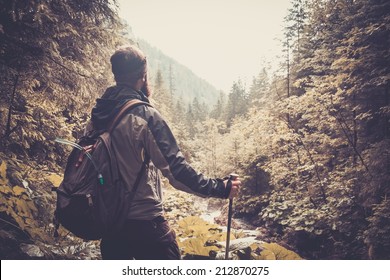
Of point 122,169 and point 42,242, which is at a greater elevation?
point 122,169

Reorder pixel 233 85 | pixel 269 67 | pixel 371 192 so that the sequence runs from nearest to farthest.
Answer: pixel 371 192 < pixel 269 67 < pixel 233 85

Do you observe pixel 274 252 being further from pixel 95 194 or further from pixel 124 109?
pixel 124 109

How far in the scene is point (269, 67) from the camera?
14.3 meters

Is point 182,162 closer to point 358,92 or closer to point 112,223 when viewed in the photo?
point 112,223

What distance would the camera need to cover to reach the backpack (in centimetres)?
200

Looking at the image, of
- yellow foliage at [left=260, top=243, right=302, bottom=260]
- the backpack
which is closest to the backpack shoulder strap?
the backpack

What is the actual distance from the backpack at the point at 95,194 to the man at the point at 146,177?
0.05 metres

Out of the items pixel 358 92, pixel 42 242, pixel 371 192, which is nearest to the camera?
pixel 42 242

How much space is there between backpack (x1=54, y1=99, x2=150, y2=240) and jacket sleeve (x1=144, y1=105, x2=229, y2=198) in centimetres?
17

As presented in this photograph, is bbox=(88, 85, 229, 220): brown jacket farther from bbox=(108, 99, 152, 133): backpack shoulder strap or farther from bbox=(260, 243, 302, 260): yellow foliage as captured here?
bbox=(260, 243, 302, 260): yellow foliage

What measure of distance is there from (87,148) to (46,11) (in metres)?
3.14

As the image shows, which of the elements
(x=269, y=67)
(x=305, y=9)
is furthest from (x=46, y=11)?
(x=269, y=67)

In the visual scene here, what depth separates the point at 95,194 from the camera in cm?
203

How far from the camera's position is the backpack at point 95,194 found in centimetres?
200
